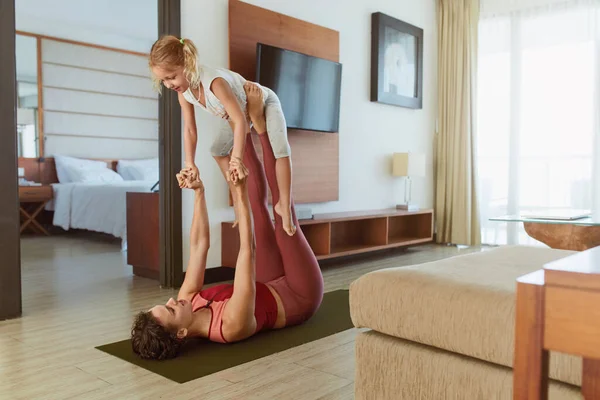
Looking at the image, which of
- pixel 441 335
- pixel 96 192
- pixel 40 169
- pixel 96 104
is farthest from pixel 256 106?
pixel 96 104

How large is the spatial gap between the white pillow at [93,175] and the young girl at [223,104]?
4425 millimetres

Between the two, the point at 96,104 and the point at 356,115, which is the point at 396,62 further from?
the point at 96,104

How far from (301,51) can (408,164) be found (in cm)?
159

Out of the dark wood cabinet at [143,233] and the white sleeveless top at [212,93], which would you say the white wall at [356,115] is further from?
the white sleeveless top at [212,93]

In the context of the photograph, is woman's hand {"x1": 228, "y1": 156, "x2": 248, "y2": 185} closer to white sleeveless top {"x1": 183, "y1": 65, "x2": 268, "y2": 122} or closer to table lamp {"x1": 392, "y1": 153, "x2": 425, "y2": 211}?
white sleeveless top {"x1": 183, "y1": 65, "x2": 268, "y2": 122}

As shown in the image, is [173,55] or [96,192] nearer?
[173,55]

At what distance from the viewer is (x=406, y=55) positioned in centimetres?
563

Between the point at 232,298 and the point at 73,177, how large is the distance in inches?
207

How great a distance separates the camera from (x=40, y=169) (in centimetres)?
692

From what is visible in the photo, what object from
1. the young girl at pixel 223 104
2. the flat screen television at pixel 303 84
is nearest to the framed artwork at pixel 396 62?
the flat screen television at pixel 303 84

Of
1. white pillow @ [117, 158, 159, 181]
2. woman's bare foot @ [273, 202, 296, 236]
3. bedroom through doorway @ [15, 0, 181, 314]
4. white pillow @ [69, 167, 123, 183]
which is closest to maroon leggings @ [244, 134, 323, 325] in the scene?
woman's bare foot @ [273, 202, 296, 236]

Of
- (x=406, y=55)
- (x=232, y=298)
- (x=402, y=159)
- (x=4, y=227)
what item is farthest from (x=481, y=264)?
(x=406, y=55)

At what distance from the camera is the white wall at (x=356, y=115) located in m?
3.82

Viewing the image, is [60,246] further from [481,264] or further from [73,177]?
[481,264]
